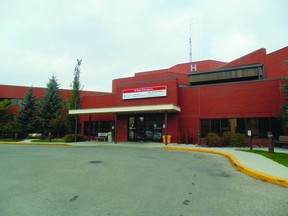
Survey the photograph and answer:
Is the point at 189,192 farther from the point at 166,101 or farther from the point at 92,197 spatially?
the point at 166,101

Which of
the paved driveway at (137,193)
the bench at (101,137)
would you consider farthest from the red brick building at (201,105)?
the paved driveway at (137,193)

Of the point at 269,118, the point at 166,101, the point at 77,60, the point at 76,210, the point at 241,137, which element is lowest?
the point at 76,210

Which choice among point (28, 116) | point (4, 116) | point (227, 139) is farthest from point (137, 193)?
point (4, 116)

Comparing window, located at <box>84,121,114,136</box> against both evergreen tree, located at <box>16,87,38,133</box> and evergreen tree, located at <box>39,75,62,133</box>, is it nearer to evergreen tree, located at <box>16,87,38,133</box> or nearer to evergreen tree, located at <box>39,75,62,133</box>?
evergreen tree, located at <box>39,75,62,133</box>

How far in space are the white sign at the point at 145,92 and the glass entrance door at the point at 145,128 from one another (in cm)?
222

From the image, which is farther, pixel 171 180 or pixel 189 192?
pixel 171 180

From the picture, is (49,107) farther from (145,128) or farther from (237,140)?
(237,140)

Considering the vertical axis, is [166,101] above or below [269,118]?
above

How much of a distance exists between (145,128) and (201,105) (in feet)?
21.1

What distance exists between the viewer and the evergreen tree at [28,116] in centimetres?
3388

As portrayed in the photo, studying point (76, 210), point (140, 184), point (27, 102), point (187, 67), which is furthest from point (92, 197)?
point (187, 67)

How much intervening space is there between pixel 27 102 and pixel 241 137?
31.3 metres

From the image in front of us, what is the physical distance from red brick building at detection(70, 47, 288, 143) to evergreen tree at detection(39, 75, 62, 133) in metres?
9.15

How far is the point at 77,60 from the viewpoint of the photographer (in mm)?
38656
